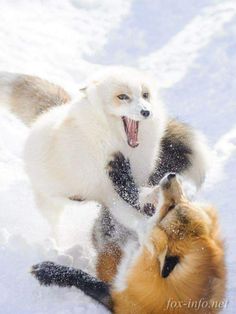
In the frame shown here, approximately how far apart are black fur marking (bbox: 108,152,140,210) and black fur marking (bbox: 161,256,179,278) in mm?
1398

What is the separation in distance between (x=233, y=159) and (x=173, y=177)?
10.2ft

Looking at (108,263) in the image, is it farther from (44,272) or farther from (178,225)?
(178,225)

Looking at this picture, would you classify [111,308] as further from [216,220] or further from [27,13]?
[27,13]

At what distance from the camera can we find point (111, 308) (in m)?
5.11

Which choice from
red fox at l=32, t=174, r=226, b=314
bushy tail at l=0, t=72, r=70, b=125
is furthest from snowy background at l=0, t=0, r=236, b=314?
bushy tail at l=0, t=72, r=70, b=125

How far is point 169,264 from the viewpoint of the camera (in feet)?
15.1

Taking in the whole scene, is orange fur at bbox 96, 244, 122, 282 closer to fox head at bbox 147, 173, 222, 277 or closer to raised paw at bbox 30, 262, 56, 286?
raised paw at bbox 30, 262, 56, 286

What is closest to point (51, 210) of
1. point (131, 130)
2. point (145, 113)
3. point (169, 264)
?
point (131, 130)

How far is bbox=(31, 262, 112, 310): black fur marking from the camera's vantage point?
5250 millimetres

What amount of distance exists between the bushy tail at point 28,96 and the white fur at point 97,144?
0.87m

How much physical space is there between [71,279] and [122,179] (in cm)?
116

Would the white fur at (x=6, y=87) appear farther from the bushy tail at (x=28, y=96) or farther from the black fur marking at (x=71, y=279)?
the black fur marking at (x=71, y=279)

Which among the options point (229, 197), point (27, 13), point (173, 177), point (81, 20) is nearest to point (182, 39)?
point (81, 20)

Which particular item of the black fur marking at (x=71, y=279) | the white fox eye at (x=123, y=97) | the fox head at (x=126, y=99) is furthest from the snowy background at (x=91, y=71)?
the white fox eye at (x=123, y=97)
